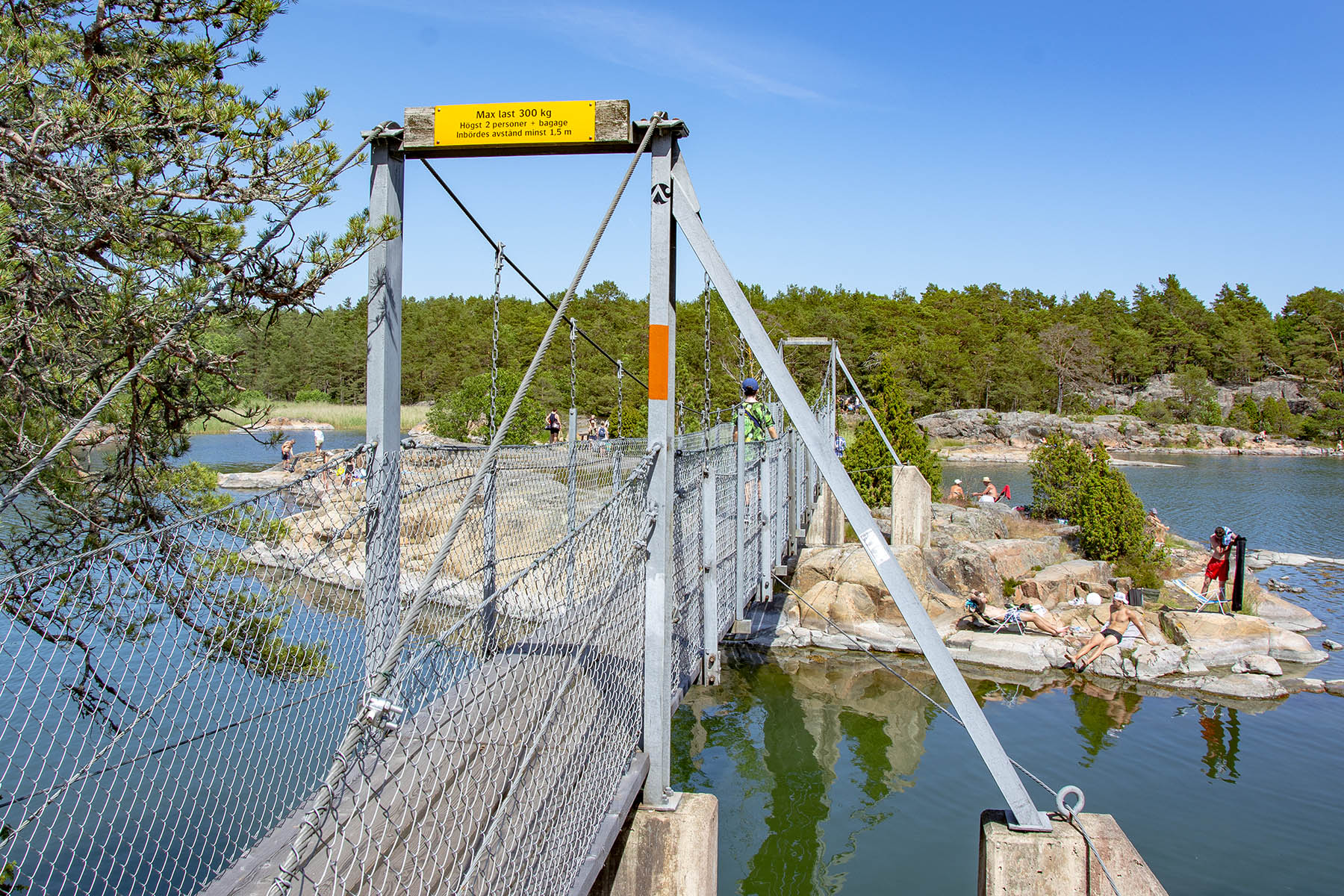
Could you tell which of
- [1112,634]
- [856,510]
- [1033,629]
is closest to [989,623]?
[1033,629]

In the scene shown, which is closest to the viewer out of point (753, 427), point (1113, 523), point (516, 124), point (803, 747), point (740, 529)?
point (516, 124)

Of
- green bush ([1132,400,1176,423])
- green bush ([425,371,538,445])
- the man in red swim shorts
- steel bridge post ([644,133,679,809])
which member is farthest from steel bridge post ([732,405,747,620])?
green bush ([1132,400,1176,423])

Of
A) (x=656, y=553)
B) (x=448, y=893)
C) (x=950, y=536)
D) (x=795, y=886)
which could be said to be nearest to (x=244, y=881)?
(x=448, y=893)

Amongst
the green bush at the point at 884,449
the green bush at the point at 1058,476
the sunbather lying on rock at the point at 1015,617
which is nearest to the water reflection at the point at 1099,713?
the sunbather lying on rock at the point at 1015,617

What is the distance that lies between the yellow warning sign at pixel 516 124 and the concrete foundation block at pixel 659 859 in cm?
242

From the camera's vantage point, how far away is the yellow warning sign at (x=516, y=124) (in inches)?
127

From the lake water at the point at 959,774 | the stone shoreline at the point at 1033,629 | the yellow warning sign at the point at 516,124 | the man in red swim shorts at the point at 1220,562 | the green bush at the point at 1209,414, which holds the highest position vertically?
the green bush at the point at 1209,414

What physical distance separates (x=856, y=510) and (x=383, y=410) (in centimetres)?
177

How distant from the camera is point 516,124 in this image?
10.7ft

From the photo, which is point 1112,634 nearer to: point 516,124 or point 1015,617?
point 1015,617

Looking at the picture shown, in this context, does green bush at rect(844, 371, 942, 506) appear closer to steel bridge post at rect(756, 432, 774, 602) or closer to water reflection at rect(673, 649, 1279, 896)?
water reflection at rect(673, 649, 1279, 896)

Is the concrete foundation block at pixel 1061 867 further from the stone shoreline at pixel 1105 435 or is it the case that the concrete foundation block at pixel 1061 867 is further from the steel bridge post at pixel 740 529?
the stone shoreline at pixel 1105 435

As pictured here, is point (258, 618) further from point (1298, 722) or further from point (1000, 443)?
point (1000, 443)

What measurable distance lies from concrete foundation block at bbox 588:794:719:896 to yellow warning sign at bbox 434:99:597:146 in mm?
2419
